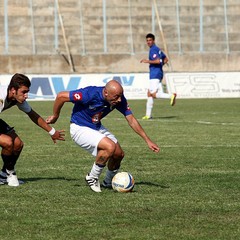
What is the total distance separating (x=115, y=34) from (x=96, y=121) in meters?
37.9

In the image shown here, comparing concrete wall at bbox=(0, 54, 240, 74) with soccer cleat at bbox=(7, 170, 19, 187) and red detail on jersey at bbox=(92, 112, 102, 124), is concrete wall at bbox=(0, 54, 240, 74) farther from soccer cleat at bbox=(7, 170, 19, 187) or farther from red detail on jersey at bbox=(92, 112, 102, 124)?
red detail on jersey at bbox=(92, 112, 102, 124)

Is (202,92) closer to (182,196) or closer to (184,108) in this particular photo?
(184,108)

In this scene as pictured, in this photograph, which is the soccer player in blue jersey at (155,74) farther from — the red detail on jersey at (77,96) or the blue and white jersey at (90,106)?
the red detail on jersey at (77,96)

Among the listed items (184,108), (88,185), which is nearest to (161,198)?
(88,185)

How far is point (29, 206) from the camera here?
898 centimetres

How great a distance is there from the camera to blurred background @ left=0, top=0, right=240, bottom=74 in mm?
46688

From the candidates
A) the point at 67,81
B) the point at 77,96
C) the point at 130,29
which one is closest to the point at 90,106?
the point at 77,96

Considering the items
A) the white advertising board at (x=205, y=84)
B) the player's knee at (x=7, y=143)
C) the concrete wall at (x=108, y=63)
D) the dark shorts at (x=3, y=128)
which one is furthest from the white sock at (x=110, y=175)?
Answer: the concrete wall at (x=108, y=63)

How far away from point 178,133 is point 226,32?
3108 cm

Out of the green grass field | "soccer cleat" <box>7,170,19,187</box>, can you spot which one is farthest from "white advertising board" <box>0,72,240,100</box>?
"soccer cleat" <box>7,170,19,187</box>

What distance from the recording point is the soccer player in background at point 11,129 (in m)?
10.3

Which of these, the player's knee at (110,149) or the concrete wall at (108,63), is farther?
the concrete wall at (108,63)

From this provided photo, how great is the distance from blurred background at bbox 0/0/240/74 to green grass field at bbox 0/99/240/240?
28224 millimetres

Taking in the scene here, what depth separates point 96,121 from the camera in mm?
10570
